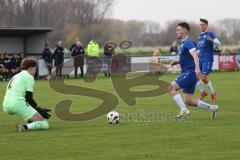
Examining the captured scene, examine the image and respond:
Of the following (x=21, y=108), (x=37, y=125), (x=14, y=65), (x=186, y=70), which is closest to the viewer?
(x=21, y=108)

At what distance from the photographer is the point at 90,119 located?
1662cm

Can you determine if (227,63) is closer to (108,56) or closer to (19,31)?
(108,56)

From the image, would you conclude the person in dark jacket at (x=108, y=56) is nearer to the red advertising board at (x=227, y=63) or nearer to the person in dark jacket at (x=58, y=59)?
the person in dark jacket at (x=58, y=59)

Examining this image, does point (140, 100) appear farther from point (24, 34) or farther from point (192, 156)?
point (24, 34)

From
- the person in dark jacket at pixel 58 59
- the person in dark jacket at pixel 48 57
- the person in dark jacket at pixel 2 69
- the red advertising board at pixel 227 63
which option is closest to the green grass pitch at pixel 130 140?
the person in dark jacket at pixel 2 69

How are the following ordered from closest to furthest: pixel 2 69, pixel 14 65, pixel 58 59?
pixel 2 69, pixel 14 65, pixel 58 59

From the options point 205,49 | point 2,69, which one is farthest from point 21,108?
point 2,69

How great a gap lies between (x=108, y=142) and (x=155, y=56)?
34.8 meters

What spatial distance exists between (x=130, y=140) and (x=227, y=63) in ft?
121

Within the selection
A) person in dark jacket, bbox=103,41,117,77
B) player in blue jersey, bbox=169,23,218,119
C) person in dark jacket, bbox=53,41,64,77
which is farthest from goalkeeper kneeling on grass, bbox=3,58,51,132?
person in dark jacket, bbox=103,41,117,77

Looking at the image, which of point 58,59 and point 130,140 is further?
point 58,59

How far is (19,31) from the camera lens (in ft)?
140

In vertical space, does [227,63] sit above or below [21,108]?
below

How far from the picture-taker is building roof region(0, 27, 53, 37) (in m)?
42.0
